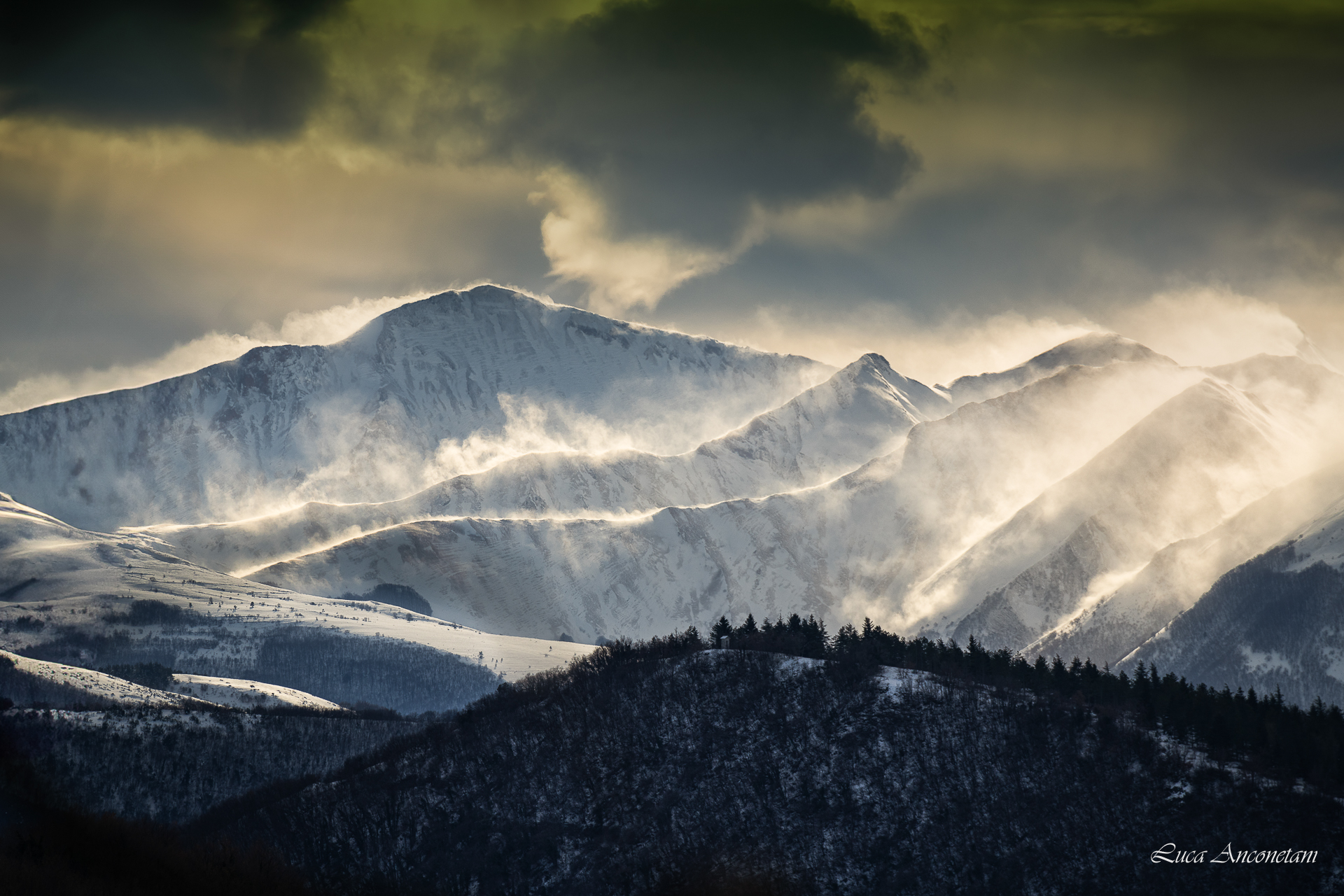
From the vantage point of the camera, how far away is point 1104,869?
174m

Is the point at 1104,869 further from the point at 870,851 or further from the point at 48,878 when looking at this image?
the point at 48,878

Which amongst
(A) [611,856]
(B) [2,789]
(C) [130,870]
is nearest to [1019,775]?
(A) [611,856]

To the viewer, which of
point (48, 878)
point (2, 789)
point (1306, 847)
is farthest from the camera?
point (1306, 847)

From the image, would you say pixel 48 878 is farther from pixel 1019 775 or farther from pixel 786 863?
pixel 1019 775

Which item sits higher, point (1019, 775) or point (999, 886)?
point (1019, 775)

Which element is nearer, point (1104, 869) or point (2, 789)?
point (2, 789)

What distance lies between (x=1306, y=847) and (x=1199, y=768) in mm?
19321

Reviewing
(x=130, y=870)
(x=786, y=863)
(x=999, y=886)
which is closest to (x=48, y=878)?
(x=130, y=870)

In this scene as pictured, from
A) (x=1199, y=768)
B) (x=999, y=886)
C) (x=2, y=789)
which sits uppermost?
(x=2, y=789)

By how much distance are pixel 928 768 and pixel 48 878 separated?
4592 inches

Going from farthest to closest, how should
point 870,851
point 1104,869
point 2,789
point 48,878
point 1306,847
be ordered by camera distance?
point 870,851, point 1104,869, point 1306,847, point 2,789, point 48,878

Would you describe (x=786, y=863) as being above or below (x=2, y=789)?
below

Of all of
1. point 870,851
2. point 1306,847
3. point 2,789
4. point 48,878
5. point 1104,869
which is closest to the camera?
point 48,878

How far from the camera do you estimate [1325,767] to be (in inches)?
6993
